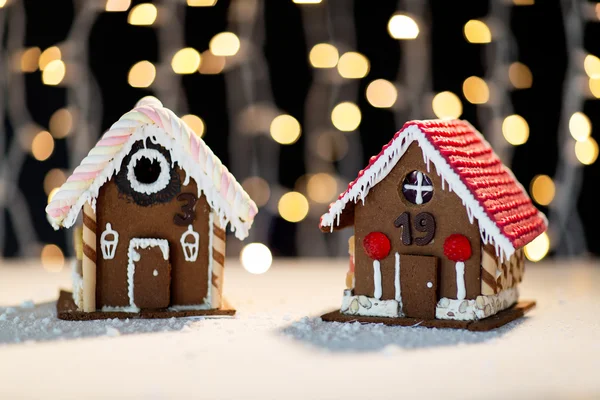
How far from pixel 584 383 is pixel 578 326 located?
750 mm

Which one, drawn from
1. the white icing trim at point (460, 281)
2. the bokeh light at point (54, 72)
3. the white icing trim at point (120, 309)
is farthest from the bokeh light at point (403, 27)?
the white icing trim at point (120, 309)

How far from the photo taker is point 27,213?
5.02 metres

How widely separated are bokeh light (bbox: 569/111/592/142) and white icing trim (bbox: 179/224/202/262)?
2.14 metres

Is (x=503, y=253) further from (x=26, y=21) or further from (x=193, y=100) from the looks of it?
(x=26, y=21)

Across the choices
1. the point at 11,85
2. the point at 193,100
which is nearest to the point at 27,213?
the point at 11,85

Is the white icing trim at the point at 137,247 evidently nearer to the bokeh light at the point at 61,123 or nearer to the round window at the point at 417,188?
the round window at the point at 417,188

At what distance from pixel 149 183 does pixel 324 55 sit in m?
1.65

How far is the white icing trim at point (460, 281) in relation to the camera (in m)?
3.20

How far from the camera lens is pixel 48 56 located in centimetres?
486

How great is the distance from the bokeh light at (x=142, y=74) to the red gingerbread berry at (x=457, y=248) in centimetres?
211

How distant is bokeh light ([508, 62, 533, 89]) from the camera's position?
15.5 feet

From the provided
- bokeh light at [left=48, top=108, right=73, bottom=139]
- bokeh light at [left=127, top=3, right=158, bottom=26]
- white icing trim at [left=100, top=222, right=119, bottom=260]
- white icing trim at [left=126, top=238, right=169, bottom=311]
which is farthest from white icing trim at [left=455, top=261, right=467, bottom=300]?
bokeh light at [left=48, top=108, right=73, bottom=139]

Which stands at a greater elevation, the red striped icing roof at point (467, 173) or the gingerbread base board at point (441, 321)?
the red striped icing roof at point (467, 173)

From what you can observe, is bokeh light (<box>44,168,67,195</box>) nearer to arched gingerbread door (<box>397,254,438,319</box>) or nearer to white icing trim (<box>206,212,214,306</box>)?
white icing trim (<box>206,212,214,306</box>)
